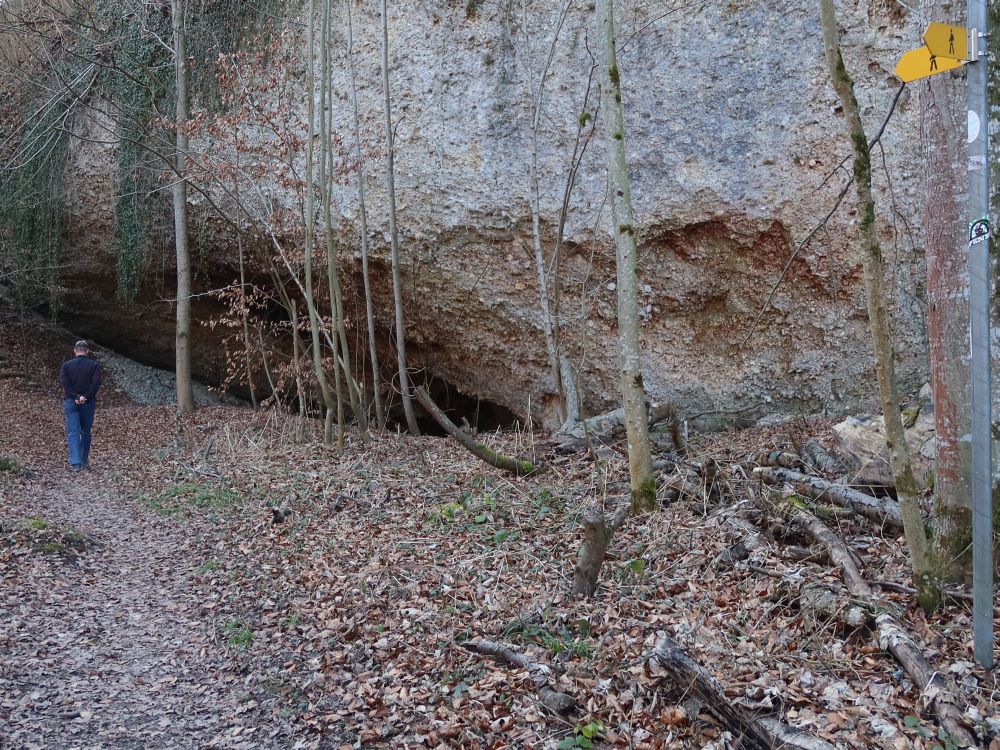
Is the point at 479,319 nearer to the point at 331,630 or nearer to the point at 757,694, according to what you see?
the point at 331,630

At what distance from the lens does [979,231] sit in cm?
312

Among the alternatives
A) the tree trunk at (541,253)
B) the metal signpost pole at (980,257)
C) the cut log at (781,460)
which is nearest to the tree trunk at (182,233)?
the tree trunk at (541,253)

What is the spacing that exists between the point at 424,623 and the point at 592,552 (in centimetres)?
120

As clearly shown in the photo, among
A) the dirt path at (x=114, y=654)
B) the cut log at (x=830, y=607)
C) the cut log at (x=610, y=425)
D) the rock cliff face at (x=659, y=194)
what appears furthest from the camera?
the rock cliff face at (x=659, y=194)

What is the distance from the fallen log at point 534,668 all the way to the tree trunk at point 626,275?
2.16 metres

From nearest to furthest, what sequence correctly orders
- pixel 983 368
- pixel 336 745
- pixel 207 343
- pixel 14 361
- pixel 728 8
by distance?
pixel 983 368 < pixel 336 745 < pixel 728 8 < pixel 14 361 < pixel 207 343

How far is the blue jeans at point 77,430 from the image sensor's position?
10906mm

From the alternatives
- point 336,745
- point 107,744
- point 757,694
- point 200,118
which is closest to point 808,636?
point 757,694

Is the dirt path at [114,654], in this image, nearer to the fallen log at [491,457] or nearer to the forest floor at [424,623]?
the forest floor at [424,623]

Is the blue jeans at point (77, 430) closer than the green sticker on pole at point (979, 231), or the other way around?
the green sticker on pole at point (979, 231)

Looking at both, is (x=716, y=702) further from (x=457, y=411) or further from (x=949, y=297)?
(x=457, y=411)

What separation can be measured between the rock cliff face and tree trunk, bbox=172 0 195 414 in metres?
1.53

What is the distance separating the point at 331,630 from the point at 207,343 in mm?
13852

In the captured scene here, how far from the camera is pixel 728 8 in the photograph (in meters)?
9.95
